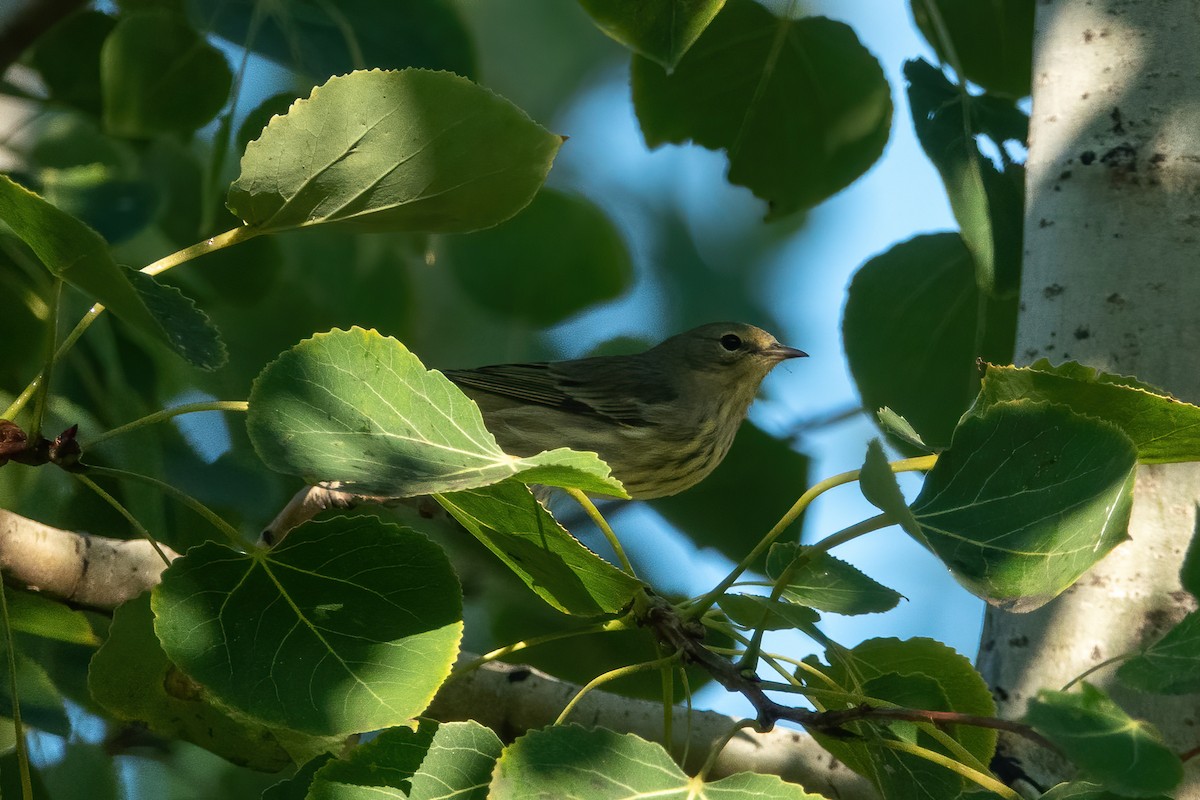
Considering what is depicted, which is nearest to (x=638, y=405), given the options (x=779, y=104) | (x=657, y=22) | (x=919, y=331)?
(x=779, y=104)

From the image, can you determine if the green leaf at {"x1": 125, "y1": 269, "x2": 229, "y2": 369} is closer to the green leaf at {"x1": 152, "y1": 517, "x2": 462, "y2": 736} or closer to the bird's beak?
the green leaf at {"x1": 152, "y1": 517, "x2": 462, "y2": 736}

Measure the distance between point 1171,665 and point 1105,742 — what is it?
180mm

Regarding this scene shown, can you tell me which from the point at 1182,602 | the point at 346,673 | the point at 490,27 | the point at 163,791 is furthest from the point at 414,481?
the point at 490,27

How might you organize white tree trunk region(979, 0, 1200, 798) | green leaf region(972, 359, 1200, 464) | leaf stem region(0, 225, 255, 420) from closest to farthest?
green leaf region(972, 359, 1200, 464), leaf stem region(0, 225, 255, 420), white tree trunk region(979, 0, 1200, 798)

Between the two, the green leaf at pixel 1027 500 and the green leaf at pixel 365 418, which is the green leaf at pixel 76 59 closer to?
the green leaf at pixel 365 418

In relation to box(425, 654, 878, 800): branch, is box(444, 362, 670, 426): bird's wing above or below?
above

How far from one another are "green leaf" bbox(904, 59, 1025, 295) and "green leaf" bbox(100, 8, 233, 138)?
1.84 metres

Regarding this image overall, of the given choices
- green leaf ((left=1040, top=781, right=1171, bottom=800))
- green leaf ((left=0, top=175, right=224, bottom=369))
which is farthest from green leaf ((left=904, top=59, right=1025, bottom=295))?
green leaf ((left=0, top=175, right=224, bottom=369))

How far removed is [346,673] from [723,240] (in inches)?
226

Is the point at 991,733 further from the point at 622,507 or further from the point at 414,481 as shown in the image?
the point at 622,507

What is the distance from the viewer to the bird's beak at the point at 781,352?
478cm

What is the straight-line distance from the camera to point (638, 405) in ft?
15.4

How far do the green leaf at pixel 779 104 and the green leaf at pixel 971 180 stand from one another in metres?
0.46

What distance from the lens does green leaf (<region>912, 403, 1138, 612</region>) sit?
1470 millimetres
